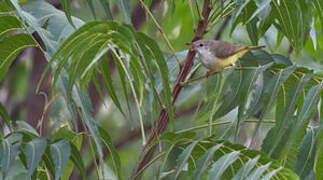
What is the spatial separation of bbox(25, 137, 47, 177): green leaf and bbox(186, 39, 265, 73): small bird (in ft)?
2.01

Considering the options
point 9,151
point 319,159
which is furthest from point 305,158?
point 9,151

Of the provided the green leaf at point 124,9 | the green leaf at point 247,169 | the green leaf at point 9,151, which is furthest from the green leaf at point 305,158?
the green leaf at point 9,151

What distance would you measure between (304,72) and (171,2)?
44cm

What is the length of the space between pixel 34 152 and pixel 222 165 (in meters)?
0.50

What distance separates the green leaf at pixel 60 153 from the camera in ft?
4.92

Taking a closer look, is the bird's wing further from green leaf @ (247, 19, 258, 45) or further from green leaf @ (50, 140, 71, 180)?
green leaf @ (50, 140, 71, 180)

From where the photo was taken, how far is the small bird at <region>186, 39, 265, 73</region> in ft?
6.32

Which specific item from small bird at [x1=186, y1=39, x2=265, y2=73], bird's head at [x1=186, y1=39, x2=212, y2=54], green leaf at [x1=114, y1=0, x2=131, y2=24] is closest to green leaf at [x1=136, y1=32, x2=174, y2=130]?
green leaf at [x1=114, y1=0, x2=131, y2=24]

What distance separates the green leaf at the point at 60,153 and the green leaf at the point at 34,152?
4 centimetres

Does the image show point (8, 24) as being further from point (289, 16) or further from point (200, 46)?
point (289, 16)

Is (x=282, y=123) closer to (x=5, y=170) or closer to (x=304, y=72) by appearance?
(x=304, y=72)

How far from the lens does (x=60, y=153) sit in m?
1.54

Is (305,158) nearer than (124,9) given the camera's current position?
No

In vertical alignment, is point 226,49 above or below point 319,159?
above
